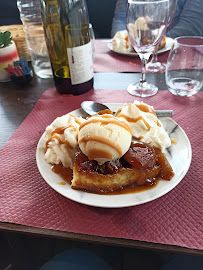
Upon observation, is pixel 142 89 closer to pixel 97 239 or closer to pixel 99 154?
pixel 99 154

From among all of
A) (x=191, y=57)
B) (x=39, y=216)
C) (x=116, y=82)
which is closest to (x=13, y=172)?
(x=39, y=216)

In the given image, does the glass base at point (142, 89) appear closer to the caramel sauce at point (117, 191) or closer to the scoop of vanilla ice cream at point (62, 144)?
the scoop of vanilla ice cream at point (62, 144)

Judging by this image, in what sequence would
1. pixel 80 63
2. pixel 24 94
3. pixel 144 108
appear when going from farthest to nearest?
pixel 24 94 → pixel 80 63 → pixel 144 108

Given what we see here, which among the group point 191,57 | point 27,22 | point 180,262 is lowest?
point 180,262

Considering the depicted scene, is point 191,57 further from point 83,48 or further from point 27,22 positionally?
point 27,22

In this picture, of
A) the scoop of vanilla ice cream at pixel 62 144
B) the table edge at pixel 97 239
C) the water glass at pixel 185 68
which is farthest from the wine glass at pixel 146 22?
the table edge at pixel 97 239

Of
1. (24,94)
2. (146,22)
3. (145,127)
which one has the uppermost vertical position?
(146,22)

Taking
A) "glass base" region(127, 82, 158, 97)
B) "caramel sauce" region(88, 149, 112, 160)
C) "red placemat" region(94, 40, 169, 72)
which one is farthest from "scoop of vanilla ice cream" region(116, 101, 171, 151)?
"red placemat" region(94, 40, 169, 72)

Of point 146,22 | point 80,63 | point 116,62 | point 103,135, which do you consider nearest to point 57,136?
point 103,135
